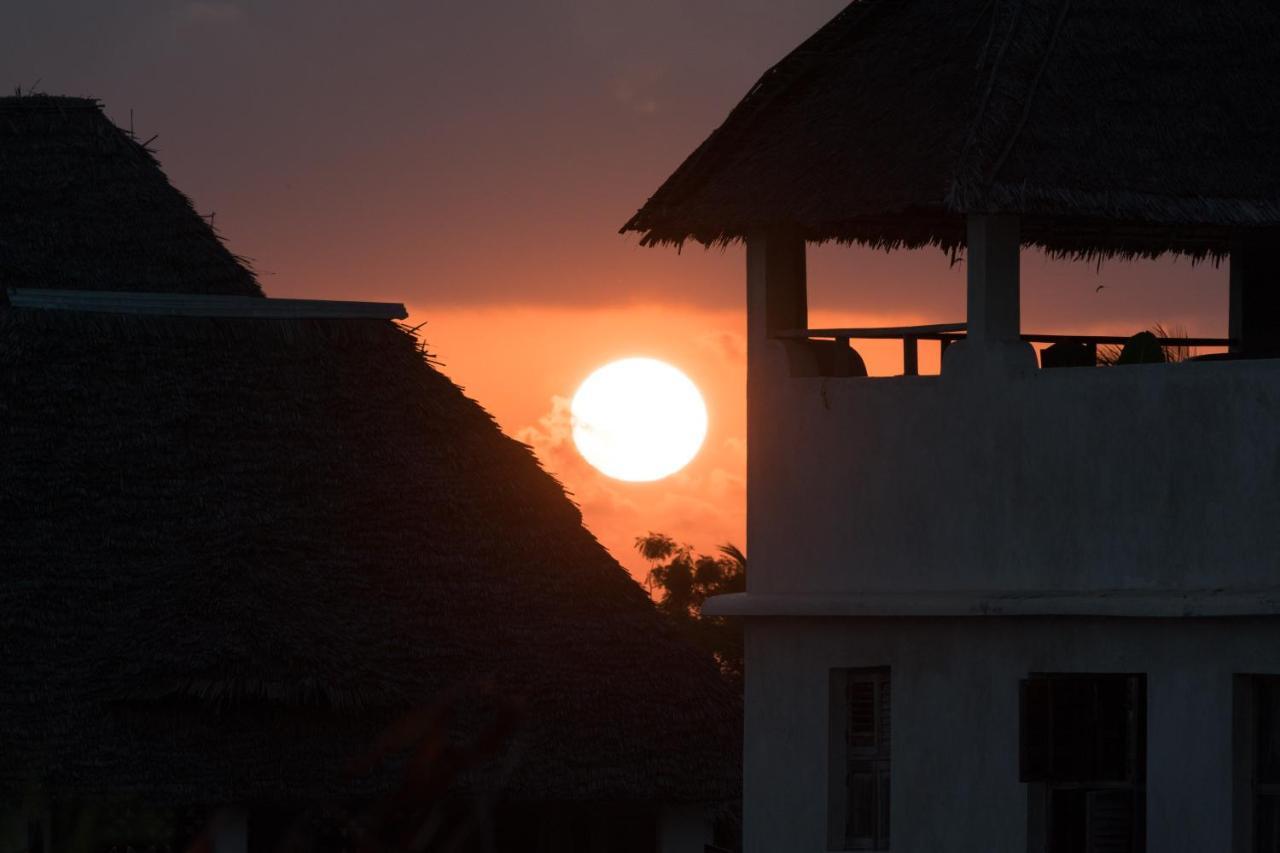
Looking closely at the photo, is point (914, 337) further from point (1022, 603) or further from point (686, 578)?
point (686, 578)

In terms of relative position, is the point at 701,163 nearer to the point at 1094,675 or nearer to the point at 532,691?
the point at 1094,675

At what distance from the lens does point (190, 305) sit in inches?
802

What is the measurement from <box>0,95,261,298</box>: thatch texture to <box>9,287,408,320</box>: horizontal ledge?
743mm

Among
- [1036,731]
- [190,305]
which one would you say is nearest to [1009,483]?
[1036,731]

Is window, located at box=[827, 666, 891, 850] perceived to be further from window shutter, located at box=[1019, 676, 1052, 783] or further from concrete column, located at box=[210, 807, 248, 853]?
concrete column, located at box=[210, 807, 248, 853]

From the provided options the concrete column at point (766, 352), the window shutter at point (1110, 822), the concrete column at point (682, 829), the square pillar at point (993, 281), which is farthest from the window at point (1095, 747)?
the concrete column at point (682, 829)

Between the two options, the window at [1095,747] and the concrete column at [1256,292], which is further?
the concrete column at [1256,292]

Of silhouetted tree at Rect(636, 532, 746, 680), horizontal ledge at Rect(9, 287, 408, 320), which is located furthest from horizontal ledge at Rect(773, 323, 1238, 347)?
silhouetted tree at Rect(636, 532, 746, 680)

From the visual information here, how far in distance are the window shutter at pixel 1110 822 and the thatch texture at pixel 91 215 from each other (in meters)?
12.3

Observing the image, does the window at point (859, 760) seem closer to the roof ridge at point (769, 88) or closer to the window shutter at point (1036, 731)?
the window shutter at point (1036, 731)

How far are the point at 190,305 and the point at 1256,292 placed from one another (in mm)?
10156

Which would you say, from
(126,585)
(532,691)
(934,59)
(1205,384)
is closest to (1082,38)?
(934,59)

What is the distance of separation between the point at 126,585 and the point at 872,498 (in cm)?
→ 767

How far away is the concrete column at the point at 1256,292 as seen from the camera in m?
13.8
